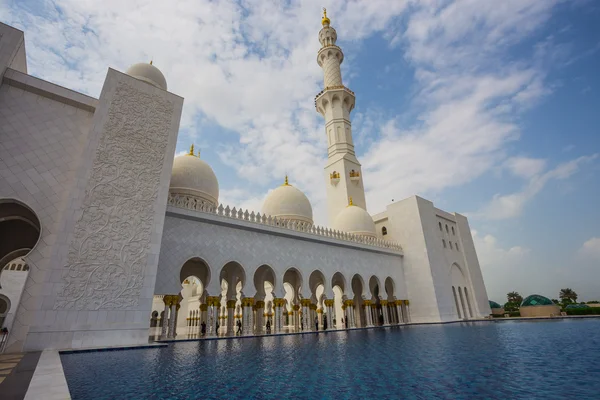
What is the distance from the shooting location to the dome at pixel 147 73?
12.4 metres

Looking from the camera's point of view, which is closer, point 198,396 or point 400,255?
point 198,396

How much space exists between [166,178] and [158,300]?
1635cm

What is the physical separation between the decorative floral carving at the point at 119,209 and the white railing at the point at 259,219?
180cm

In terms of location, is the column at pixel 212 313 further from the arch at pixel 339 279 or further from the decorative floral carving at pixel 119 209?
the arch at pixel 339 279

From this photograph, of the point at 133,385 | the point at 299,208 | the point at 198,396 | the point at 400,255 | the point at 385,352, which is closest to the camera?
the point at 198,396

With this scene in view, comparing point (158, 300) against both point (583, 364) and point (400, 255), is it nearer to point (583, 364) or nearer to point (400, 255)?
point (400, 255)

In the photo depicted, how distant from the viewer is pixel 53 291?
689 centimetres

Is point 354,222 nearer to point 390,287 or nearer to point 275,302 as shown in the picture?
point 390,287

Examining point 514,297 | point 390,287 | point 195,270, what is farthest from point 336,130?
point 514,297

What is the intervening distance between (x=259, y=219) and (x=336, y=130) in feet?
36.6

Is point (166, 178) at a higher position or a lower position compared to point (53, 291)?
higher

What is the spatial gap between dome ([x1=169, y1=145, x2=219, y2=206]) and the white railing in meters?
0.32

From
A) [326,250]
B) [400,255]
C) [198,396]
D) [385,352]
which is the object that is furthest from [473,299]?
[198,396]

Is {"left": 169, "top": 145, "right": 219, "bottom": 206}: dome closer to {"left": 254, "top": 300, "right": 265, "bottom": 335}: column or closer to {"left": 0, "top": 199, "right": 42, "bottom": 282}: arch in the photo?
{"left": 0, "top": 199, "right": 42, "bottom": 282}: arch
